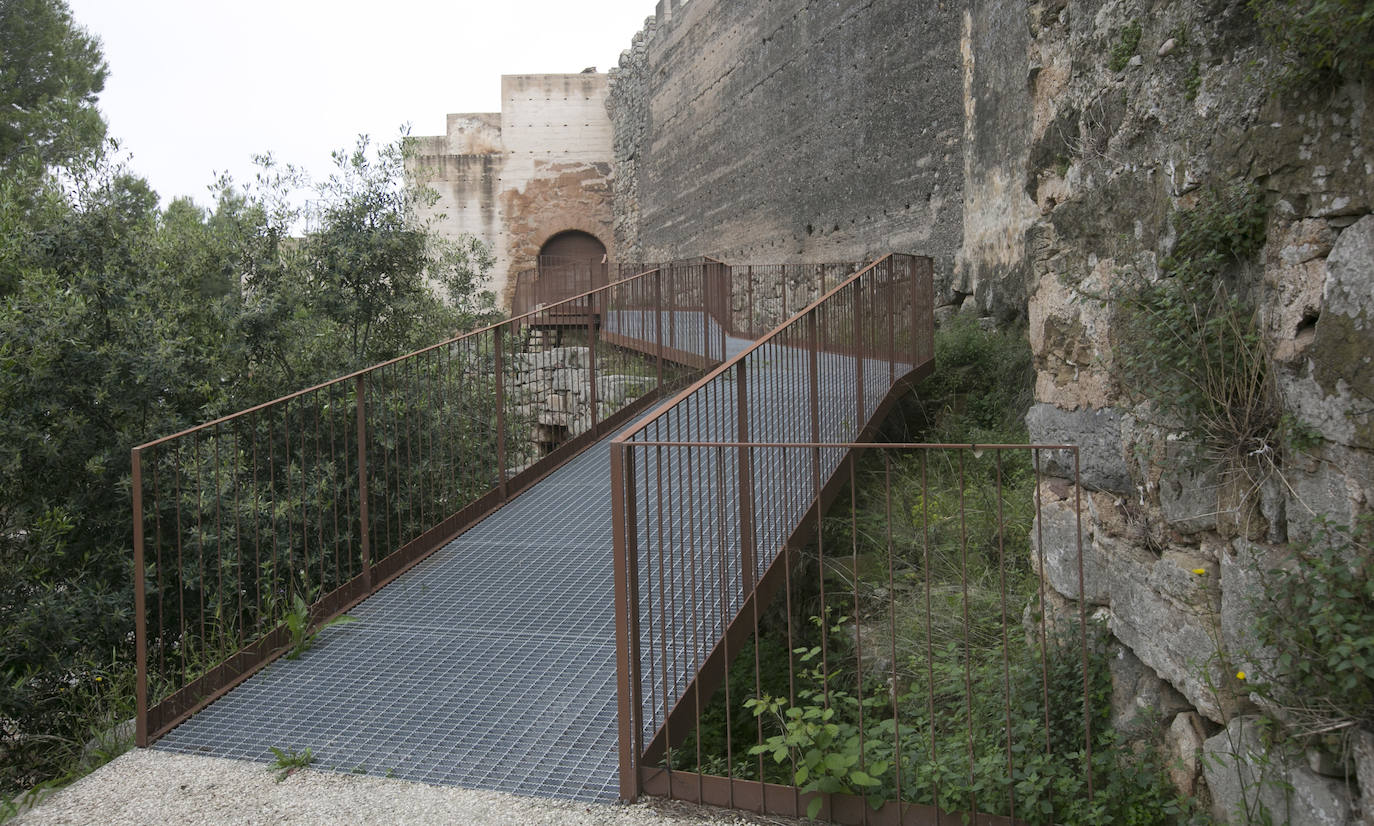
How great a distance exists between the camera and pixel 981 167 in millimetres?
10016

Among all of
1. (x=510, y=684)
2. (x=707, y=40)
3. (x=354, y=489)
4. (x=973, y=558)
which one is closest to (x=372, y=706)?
(x=510, y=684)

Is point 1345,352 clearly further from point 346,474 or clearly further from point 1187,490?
point 346,474

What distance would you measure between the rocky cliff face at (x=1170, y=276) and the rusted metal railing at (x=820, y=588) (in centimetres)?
39

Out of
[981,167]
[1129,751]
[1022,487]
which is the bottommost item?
[1129,751]

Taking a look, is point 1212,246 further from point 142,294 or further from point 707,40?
point 707,40

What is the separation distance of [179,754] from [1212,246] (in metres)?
4.07

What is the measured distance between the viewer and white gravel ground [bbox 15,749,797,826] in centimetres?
329

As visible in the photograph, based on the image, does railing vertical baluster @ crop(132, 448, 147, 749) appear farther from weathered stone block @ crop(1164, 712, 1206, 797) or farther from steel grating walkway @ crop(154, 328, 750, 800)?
weathered stone block @ crop(1164, 712, 1206, 797)

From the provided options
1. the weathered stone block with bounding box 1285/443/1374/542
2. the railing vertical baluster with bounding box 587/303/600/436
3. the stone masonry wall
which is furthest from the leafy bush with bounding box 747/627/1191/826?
the stone masonry wall

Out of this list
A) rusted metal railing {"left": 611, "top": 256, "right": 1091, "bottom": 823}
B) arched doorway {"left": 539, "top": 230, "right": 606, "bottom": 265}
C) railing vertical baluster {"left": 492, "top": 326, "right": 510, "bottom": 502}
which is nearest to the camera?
rusted metal railing {"left": 611, "top": 256, "right": 1091, "bottom": 823}

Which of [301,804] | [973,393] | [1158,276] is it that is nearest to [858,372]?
[973,393]

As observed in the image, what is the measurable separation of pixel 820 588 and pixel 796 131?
11.7 metres

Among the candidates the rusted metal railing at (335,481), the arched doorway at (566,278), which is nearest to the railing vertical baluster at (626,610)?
the rusted metal railing at (335,481)

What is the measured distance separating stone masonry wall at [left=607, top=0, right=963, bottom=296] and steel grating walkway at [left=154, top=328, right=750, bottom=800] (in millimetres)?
6800
